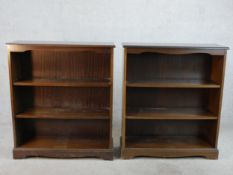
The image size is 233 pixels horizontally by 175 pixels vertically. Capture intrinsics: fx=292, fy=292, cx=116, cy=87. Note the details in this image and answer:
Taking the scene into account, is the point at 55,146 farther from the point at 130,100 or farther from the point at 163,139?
the point at 163,139

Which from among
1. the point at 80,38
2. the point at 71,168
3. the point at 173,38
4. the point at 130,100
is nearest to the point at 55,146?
the point at 71,168

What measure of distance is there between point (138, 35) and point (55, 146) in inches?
70.6

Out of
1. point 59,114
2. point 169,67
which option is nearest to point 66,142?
point 59,114

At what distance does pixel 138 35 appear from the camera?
153 inches

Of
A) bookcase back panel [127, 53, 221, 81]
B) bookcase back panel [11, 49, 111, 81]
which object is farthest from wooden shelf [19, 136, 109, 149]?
bookcase back panel [127, 53, 221, 81]

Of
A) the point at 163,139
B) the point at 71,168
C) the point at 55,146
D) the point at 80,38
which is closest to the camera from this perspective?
the point at 71,168

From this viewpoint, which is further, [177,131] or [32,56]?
[177,131]

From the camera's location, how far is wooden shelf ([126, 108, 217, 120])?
3.12m

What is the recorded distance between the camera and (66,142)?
10.8ft

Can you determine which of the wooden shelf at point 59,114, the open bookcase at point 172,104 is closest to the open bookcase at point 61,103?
the wooden shelf at point 59,114

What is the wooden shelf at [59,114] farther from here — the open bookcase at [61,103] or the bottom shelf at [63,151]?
the bottom shelf at [63,151]

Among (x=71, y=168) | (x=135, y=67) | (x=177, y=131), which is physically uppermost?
(x=135, y=67)

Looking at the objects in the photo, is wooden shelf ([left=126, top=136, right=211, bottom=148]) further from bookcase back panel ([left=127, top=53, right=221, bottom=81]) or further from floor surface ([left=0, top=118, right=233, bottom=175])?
bookcase back panel ([left=127, top=53, right=221, bottom=81])

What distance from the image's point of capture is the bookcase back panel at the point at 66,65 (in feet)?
10.8
